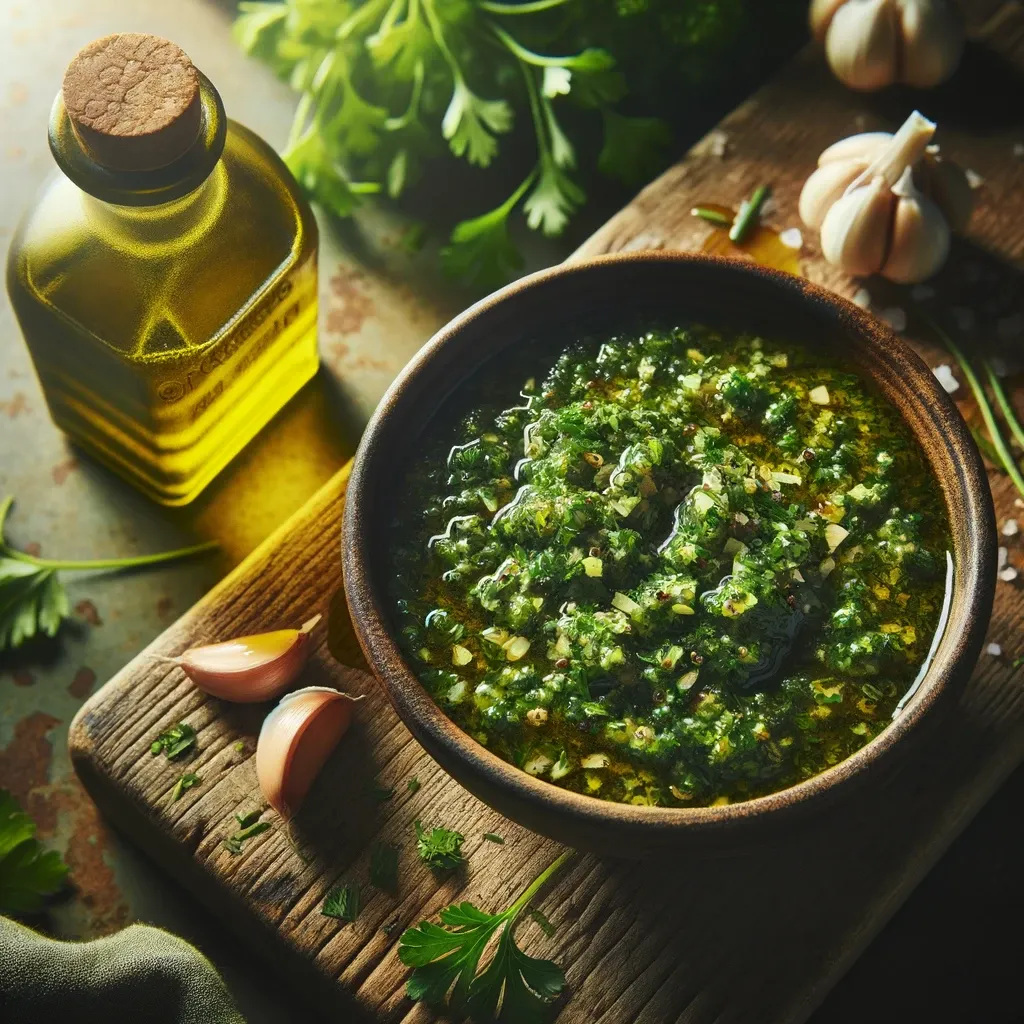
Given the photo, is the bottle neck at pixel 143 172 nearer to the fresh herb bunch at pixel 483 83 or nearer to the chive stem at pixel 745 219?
the fresh herb bunch at pixel 483 83

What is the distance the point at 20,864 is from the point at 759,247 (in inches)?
67.1

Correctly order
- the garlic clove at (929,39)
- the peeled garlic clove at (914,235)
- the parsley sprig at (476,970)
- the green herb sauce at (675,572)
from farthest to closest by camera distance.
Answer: the garlic clove at (929,39)
the peeled garlic clove at (914,235)
the parsley sprig at (476,970)
the green herb sauce at (675,572)

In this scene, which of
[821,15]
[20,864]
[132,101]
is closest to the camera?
[132,101]

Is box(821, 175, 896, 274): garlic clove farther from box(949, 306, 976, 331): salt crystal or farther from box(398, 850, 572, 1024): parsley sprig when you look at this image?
box(398, 850, 572, 1024): parsley sprig

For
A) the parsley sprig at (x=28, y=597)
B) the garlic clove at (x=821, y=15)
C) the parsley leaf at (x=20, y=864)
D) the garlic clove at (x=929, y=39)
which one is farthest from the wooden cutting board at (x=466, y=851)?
the garlic clove at (x=821, y=15)

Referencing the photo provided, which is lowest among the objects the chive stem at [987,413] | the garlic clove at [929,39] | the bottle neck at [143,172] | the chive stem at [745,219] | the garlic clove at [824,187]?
the chive stem at [987,413]

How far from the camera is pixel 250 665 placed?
6.81ft

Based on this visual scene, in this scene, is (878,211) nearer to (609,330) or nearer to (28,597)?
(609,330)

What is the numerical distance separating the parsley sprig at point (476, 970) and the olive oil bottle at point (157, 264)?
97 centimetres

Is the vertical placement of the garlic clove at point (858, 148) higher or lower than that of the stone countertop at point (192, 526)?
higher

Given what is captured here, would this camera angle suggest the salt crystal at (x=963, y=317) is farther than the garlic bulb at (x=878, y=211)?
Yes

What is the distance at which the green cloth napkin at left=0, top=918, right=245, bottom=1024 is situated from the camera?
2.02 m

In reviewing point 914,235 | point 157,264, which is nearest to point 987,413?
point 914,235

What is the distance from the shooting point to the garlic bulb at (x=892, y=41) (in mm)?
2416
